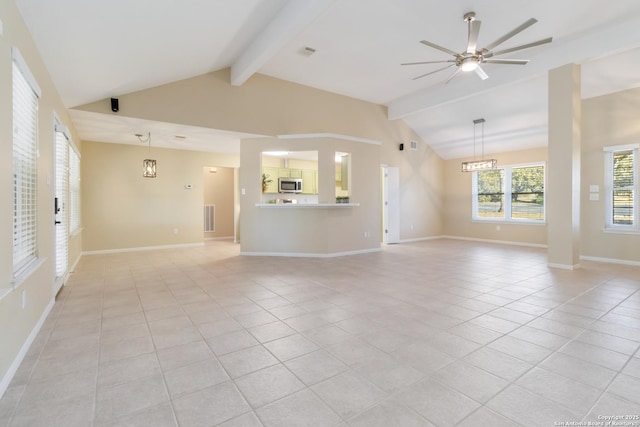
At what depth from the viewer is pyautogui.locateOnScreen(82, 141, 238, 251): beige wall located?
6660 millimetres

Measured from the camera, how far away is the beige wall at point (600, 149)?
550 cm

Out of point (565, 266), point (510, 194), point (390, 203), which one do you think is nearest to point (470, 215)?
point (510, 194)

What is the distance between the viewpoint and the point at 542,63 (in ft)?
17.1

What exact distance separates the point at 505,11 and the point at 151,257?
7362 millimetres

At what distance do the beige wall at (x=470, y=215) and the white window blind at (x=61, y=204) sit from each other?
9.41 meters

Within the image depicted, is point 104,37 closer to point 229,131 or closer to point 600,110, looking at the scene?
point 229,131

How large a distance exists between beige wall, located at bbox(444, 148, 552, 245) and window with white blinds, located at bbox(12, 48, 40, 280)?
9487 millimetres

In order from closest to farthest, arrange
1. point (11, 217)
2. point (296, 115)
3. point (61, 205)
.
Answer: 1. point (11, 217)
2. point (61, 205)
3. point (296, 115)

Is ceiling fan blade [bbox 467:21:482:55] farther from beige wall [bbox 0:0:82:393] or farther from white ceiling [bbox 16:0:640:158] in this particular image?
beige wall [bbox 0:0:82:393]

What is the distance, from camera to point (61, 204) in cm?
395

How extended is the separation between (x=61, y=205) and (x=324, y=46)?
451 cm

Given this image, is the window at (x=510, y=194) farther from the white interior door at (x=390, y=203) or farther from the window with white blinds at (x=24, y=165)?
the window with white blinds at (x=24, y=165)

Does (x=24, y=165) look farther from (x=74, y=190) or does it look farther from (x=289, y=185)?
(x=289, y=185)

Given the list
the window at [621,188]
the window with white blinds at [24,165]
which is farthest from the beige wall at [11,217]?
the window at [621,188]
